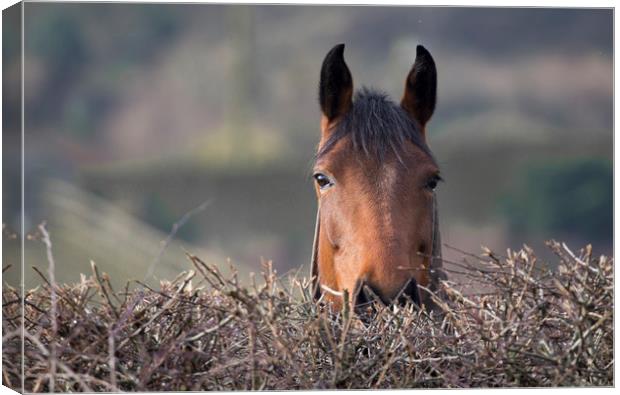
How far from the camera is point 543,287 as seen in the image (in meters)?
3.30

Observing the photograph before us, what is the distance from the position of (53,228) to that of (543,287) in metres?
4.79

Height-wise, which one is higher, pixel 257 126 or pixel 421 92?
pixel 421 92

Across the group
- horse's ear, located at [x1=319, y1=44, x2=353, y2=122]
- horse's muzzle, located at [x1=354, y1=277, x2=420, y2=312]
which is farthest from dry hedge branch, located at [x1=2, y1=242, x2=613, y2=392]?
horse's ear, located at [x1=319, y1=44, x2=353, y2=122]

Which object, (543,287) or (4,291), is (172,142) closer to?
(4,291)

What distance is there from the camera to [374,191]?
404 centimetres

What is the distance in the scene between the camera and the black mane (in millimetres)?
4152

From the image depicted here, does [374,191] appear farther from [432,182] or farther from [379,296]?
[379,296]

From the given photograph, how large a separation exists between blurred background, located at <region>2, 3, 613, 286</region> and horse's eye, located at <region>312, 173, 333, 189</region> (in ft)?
3.29

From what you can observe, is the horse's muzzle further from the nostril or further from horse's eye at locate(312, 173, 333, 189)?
horse's eye at locate(312, 173, 333, 189)

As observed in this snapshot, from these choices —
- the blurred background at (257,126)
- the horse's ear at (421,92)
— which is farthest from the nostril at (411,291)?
the blurred background at (257,126)

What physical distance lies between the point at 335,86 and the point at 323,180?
43 cm

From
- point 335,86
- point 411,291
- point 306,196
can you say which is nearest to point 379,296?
point 411,291

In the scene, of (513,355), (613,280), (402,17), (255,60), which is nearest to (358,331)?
(513,355)

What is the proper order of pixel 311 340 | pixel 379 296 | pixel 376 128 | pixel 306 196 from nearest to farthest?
pixel 311 340
pixel 379 296
pixel 376 128
pixel 306 196
